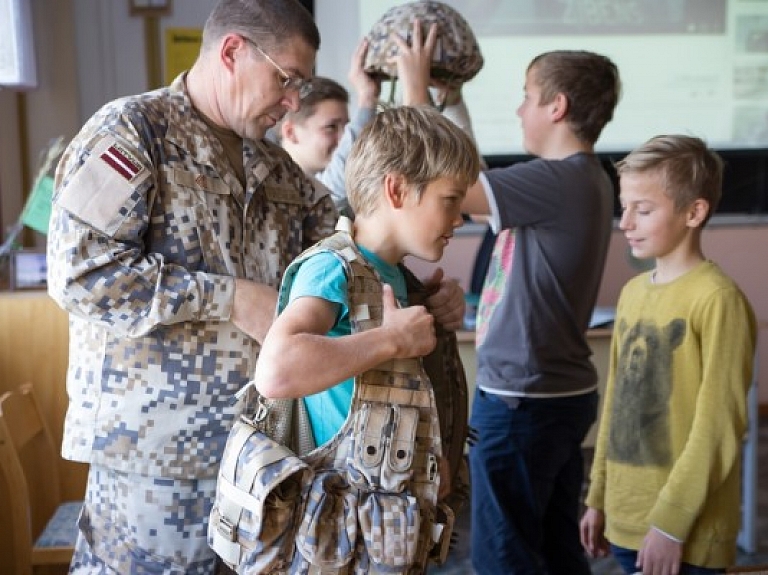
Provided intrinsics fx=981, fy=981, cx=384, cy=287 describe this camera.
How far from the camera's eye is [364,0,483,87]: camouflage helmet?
2.00 metres

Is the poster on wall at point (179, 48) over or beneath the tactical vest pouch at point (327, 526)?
over

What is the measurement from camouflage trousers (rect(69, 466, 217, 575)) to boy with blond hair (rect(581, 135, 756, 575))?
2.62 ft

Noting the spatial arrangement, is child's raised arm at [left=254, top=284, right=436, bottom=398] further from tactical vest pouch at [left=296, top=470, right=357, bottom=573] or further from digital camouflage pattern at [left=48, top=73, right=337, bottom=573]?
digital camouflage pattern at [left=48, top=73, right=337, bottom=573]

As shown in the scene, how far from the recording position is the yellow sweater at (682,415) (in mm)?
1764

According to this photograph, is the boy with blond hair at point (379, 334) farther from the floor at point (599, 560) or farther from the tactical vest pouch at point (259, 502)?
the floor at point (599, 560)

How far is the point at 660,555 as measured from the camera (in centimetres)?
176

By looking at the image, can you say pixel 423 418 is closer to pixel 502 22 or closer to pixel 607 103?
pixel 607 103

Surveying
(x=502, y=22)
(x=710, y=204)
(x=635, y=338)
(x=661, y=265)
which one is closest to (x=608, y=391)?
(x=635, y=338)

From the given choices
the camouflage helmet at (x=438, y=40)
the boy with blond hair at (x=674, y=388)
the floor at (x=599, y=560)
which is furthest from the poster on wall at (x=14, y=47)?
the boy with blond hair at (x=674, y=388)

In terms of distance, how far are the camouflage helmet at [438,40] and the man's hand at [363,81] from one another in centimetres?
3

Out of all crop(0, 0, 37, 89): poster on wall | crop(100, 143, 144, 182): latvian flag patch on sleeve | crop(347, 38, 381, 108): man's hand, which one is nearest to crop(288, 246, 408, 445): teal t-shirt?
crop(100, 143, 144, 182): latvian flag patch on sleeve

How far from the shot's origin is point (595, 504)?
2.07 meters

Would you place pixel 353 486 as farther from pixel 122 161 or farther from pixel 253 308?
pixel 122 161

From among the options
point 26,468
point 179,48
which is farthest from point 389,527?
point 179,48
